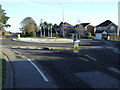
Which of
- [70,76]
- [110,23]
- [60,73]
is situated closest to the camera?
[70,76]

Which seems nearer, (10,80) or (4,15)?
(10,80)

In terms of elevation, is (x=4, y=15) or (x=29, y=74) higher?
(x=4, y=15)

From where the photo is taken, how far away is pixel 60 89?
6.15 m

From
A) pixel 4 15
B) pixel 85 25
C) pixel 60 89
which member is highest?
pixel 4 15

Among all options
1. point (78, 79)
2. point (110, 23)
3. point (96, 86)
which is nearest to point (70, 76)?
point (78, 79)

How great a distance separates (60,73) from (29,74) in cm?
152

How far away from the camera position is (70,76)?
309 inches

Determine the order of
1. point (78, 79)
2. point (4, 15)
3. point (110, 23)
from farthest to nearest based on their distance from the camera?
point (4, 15) → point (110, 23) → point (78, 79)

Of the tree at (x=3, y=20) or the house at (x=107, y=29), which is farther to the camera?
the tree at (x=3, y=20)

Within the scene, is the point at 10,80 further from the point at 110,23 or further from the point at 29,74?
the point at 110,23

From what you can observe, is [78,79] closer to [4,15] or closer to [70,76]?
[70,76]

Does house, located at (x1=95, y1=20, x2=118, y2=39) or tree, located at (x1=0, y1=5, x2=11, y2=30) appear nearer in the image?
house, located at (x1=95, y1=20, x2=118, y2=39)

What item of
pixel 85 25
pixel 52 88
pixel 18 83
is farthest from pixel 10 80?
pixel 85 25

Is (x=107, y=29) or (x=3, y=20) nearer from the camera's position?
(x=107, y=29)
